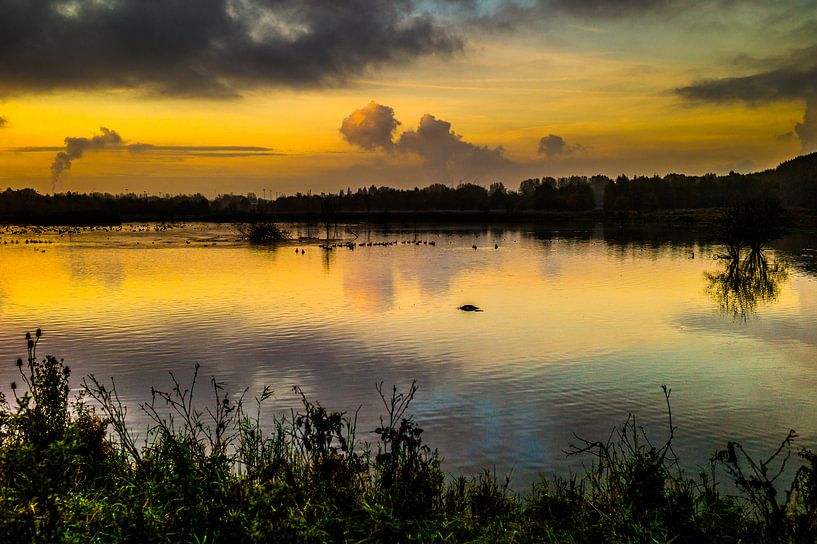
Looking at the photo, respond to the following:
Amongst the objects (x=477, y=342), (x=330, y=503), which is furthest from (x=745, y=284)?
(x=330, y=503)

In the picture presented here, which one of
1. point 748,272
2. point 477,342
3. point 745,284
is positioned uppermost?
point 748,272

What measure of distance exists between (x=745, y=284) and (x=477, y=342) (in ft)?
87.9

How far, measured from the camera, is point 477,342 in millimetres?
26469

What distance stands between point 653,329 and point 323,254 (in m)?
47.5

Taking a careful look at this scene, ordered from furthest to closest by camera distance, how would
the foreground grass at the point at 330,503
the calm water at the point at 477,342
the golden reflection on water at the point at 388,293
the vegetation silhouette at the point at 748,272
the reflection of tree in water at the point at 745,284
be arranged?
the vegetation silhouette at the point at 748,272 → the reflection of tree in water at the point at 745,284 → the golden reflection on water at the point at 388,293 → the calm water at the point at 477,342 → the foreground grass at the point at 330,503

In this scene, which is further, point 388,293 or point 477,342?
point 388,293

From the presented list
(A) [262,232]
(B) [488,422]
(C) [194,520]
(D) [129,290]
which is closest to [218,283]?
(D) [129,290]

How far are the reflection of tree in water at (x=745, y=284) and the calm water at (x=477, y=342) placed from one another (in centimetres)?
35

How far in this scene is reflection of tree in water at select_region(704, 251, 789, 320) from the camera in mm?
36156

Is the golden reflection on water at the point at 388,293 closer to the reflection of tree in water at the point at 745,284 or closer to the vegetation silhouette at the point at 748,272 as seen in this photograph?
the reflection of tree in water at the point at 745,284

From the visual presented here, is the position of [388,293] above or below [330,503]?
below

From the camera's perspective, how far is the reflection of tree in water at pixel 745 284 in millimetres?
36156

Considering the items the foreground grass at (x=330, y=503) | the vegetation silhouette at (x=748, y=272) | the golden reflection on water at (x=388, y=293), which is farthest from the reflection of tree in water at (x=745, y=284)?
the foreground grass at (x=330, y=503)

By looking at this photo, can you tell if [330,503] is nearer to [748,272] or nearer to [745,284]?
[745,284]
